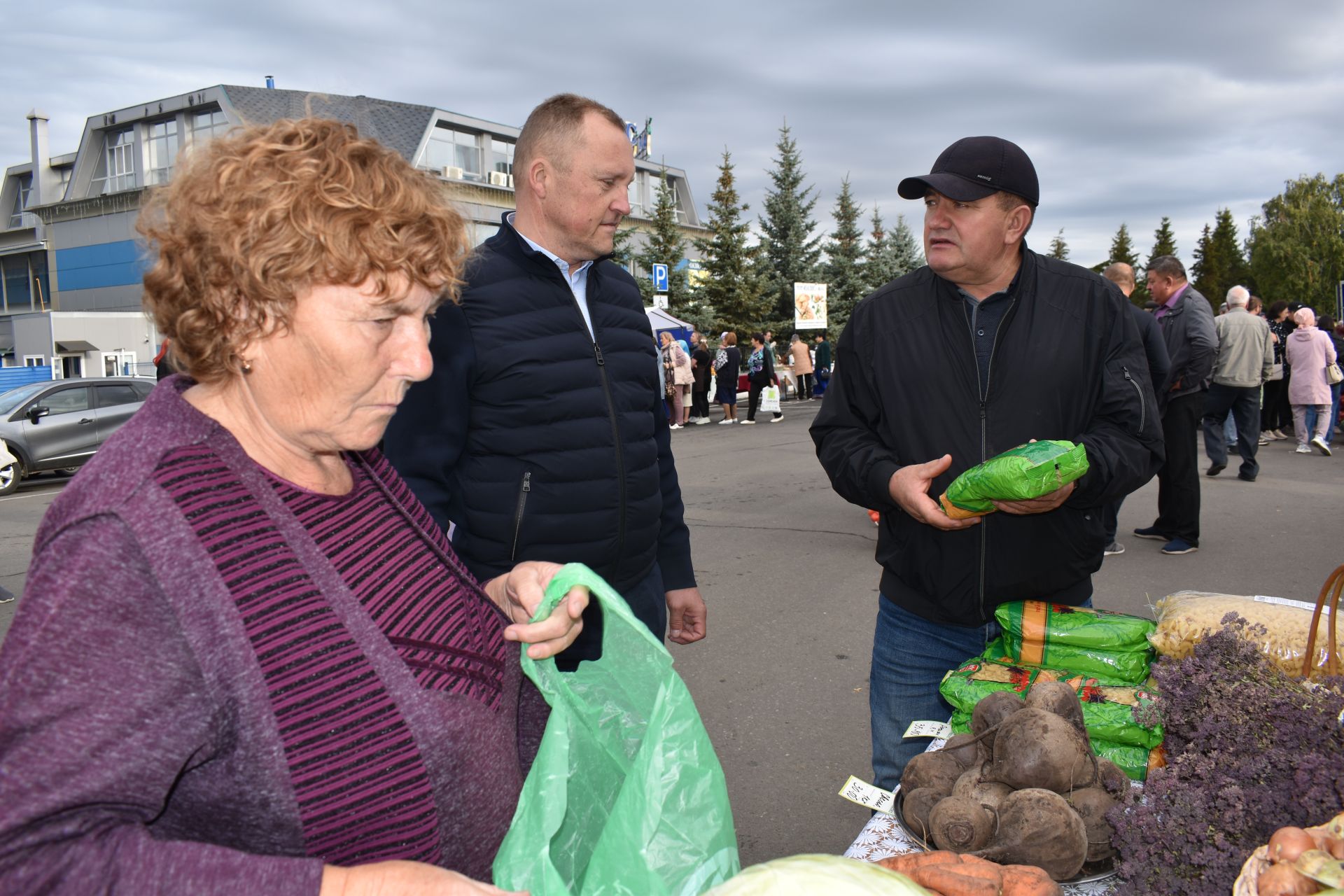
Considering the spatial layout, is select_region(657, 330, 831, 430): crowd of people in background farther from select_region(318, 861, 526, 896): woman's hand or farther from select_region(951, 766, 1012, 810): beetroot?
select_region(318, 861, 526, 896): woman's hand

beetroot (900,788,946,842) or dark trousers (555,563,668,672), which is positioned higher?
dark trousers (555,563,668,672)

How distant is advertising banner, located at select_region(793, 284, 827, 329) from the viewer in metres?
29.0

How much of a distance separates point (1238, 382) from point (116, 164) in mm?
47387

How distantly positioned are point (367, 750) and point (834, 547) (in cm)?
684

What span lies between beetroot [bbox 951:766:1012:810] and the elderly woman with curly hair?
0.82 meters

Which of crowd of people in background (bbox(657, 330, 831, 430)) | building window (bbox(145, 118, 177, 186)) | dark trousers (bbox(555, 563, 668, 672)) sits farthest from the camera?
building window (bbox(145, 118, 177, 186))

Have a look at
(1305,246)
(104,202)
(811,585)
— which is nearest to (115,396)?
(811,585)

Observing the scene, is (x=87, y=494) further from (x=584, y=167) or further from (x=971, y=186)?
(x=971, y=186)

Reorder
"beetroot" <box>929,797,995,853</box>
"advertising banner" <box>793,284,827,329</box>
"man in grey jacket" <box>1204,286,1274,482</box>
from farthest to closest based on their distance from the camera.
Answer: "advertising banner" <box>793,284,827,329</box> < "man in grey jacket" <box>1204,286,1274,482</box> < "beetroot" <box>929,797,995,853</box>

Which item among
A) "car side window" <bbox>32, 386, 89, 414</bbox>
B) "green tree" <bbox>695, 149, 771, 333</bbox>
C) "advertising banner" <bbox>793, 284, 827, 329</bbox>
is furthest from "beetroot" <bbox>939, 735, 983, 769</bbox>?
"green tree" <bbox>695, 149, 771, 333</bbox>

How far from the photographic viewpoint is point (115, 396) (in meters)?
14.1

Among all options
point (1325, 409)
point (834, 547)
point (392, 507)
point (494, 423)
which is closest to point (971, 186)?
point (494, 423)

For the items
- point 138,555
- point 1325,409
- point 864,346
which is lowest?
point 1325,409

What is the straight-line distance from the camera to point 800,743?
4219 mm
